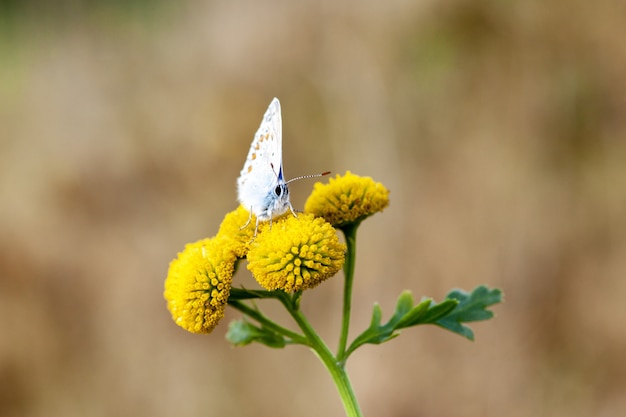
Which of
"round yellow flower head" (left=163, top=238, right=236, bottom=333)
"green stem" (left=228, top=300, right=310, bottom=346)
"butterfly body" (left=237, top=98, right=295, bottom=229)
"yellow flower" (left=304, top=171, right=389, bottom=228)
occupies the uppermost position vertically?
"butterfly body" (left=237, top=98, right=295, bottom=229)

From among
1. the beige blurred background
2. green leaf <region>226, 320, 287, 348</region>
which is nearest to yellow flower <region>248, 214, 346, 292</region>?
green leaf <region>226, 320, 287, 348</region>

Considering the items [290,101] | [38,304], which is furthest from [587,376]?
[38,304]

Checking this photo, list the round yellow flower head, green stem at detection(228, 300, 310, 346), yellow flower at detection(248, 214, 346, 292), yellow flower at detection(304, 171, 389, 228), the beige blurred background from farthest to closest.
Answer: the beige blurred background, yellow flower at detection(304, 171, 389, 228), green stem at detection(228, 300, 310, 346), the round yellow flower head, yellow flower at detection(248, 214, 346, 292)

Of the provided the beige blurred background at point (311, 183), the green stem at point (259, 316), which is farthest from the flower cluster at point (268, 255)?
the beige blurred background at point (311, 183)

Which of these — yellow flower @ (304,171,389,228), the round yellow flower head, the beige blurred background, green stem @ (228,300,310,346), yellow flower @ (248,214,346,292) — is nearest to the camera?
yellow flower @ (248,214,346,292)

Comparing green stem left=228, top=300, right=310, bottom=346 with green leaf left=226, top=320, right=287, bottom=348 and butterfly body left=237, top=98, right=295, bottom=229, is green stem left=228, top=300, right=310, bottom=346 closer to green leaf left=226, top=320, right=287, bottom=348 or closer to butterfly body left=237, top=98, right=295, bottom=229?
green leaf left=226, top=320, right=287, bottom=348

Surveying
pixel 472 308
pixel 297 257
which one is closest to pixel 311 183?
pixel 472 308

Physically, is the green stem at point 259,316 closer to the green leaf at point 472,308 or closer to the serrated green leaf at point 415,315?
the serrated green leaf at point 415,315
